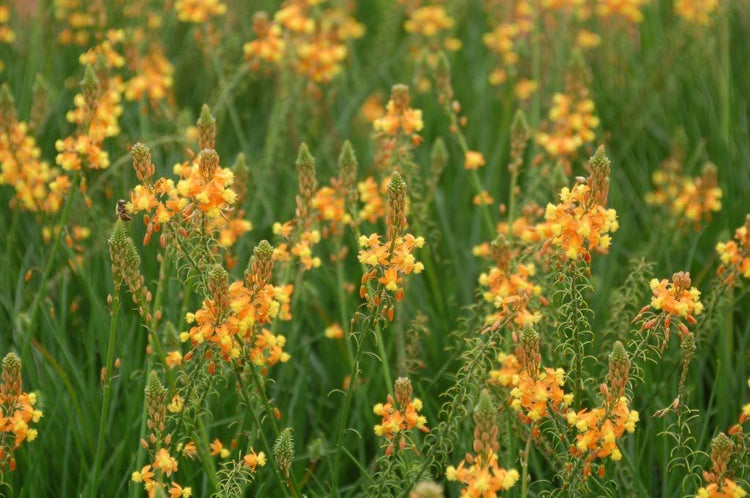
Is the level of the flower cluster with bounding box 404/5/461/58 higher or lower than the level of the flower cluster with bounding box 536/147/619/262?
higher

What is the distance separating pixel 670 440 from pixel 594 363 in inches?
14.8

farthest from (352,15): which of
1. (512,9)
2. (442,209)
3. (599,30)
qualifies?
(442,209)

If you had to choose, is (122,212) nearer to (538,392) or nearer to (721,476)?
(538,392)

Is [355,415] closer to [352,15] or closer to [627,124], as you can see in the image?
[627,124]

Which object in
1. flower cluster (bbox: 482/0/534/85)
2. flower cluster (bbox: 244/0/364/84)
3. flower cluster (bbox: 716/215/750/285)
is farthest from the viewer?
flower cluster (bbox: 482/0/534/85)

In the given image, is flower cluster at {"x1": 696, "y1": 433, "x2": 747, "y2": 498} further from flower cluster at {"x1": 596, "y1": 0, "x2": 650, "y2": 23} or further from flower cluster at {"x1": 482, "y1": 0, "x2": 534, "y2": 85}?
flower cluster at {"x1": 596, "y1": 0, "x2": 650, "y2": 23}

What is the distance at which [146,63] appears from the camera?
17.3ft

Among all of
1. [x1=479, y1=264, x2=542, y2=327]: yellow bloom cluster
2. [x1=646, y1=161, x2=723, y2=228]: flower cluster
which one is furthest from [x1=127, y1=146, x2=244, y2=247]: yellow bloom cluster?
[x1=646, y1=161, x2=723, y2=228]: flower cluster

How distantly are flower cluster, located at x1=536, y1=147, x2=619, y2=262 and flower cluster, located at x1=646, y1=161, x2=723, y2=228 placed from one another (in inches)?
67.4

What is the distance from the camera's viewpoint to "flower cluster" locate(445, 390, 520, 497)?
2514mm

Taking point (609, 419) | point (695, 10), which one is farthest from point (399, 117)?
point (695, 10)

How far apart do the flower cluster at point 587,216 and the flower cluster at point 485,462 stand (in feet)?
1.75

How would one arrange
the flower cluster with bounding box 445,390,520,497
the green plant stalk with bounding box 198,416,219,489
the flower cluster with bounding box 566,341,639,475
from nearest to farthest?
the flower cluster with bounding box 445,390,520,497, the flower cluster with bounding box 566,341,639,475, the green plant stalk with bounding box 198,416,219,489

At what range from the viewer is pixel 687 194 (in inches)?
183
